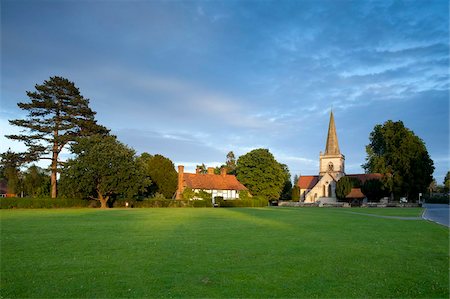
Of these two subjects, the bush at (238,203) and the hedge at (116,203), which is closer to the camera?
the hedge at (116,203)

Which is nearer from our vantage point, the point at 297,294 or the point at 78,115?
the point at 297,294

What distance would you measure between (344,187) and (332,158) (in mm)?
11476

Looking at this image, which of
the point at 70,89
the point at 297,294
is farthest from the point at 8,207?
the point at 297,294

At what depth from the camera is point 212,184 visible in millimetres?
70375

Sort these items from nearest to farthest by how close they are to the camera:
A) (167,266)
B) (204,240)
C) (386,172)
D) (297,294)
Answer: (297,294)
(167,266)
(204,240)
(386,172)

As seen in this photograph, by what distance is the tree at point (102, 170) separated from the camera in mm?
46656

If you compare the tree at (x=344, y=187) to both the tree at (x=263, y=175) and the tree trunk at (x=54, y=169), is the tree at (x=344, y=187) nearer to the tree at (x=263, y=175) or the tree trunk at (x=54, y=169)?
the tree at (x=263, y=175)

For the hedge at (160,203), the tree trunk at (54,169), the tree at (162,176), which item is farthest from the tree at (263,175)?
the tree trunk at (54,169)

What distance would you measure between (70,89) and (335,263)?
161 ft

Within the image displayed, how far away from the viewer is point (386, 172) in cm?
6506

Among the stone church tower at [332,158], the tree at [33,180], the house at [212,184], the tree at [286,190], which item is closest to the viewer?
the tree at [33,180]

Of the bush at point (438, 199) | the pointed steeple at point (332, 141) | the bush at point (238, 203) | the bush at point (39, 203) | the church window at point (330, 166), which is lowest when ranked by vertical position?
the bush at point (438, 199)

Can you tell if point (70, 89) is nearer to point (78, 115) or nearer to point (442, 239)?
point (78, 115)

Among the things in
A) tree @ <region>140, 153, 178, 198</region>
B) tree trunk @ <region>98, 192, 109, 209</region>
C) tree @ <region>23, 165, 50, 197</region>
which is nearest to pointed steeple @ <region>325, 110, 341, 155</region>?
tree @ <region>140, 153, 178, 198</region>
